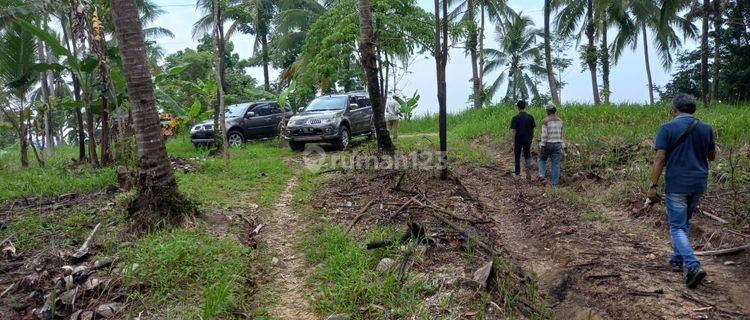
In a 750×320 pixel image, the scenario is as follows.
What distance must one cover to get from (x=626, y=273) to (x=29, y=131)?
1365cm

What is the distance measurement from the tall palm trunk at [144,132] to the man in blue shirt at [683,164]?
545 centimetres

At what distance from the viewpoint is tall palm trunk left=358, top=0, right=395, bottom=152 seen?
9.70 metres

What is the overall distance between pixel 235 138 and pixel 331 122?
13.9 ft

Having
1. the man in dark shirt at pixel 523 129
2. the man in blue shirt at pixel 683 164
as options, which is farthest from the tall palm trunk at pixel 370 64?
the man in blue shirt at pixel 683 164

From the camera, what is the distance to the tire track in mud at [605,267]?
396 centimetres

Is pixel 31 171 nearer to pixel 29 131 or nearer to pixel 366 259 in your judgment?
pixel 29 131

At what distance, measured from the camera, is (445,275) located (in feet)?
14.4

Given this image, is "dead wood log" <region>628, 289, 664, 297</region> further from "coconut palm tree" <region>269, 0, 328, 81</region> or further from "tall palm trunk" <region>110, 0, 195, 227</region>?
"coconut palm tree" <region>269, 0, 328, 81</region>

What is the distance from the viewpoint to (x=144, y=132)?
5.72m

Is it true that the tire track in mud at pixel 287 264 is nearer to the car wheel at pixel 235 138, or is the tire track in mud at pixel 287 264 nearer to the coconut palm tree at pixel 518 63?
the car wheel at pixel 235 138

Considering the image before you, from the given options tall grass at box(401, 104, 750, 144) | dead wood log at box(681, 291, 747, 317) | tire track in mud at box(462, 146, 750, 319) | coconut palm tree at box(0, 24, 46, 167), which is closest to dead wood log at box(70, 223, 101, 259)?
tire track in mud at box(462, 146, 750, 319)

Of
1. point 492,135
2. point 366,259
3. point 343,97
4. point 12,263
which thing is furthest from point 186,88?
point 366,259

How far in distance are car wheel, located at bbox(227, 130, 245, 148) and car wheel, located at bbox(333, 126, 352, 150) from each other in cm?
381

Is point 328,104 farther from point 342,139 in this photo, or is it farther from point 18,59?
point 18,59
